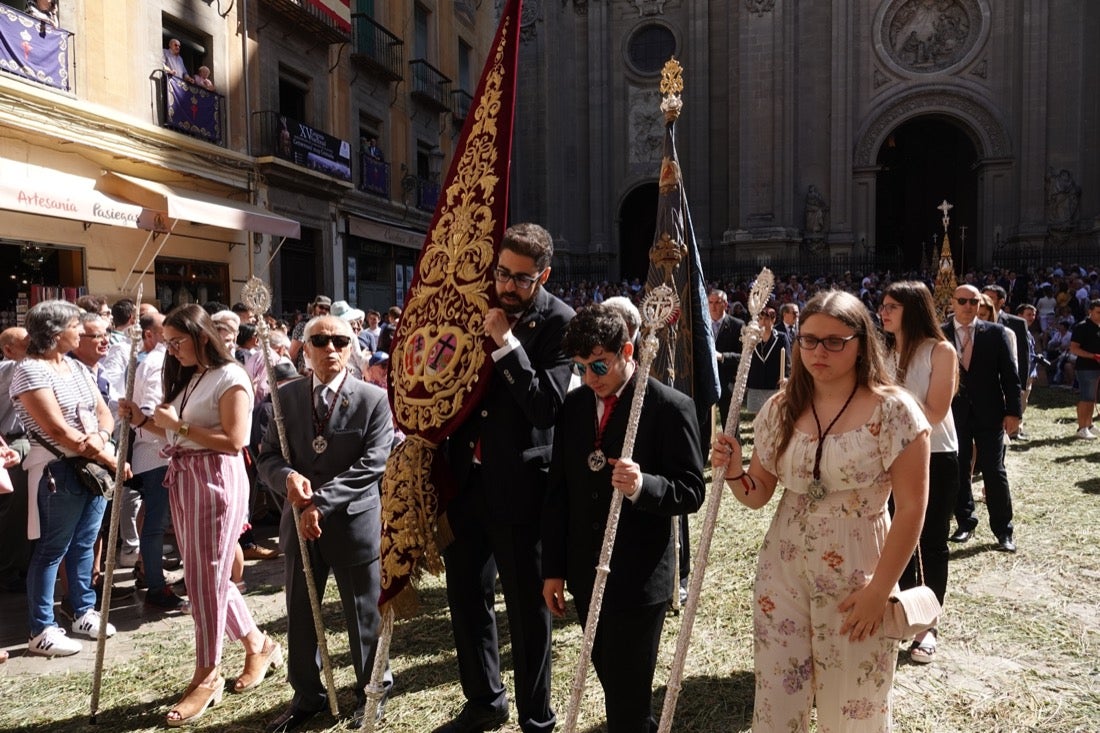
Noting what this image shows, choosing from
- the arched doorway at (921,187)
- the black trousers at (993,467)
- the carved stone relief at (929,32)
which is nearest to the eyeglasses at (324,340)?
the black trousers at (993,467)

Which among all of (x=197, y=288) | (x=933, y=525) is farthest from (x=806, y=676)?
(x=197, y=288)

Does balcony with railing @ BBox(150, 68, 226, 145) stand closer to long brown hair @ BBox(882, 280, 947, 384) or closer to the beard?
the beard

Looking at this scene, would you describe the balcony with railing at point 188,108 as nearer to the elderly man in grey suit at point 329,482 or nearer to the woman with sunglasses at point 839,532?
the elderly man in grey suit at point 329,482

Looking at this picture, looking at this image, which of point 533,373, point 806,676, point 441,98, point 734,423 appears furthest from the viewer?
point 441,98

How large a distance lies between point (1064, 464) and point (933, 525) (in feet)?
19.4

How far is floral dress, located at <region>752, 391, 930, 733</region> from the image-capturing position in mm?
2484

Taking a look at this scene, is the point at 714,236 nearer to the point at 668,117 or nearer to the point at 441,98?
the point at 441,98

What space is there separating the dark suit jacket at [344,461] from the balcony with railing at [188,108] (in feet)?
38.2

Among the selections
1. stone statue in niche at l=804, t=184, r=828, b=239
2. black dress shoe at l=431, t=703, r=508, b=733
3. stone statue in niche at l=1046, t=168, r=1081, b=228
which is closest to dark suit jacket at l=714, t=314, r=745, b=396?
black dress shoe at l=431, t=703, r=508, b=733

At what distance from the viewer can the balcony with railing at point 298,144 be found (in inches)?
607

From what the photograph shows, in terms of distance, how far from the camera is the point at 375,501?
12.4 feet

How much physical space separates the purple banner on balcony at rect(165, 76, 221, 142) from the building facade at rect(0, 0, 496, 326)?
0.04 m

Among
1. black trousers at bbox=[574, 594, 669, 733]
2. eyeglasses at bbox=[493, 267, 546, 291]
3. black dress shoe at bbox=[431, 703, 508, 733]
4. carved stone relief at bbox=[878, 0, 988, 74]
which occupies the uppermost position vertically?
carved stone relief at bbox=[878, 0, 988, 74]

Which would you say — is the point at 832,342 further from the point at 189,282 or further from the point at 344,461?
the point at 189,282
